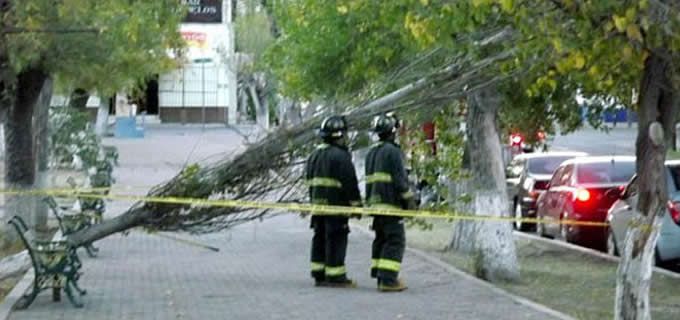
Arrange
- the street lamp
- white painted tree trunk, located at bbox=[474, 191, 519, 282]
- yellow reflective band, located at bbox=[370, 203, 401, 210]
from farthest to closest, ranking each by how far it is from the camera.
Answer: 1. the street lamp
2. white painted tree trunk, located at bbox=[474, 191, 519, 282]
3. yellow reflective band, located at bbox=[370, 203, 401, 210]

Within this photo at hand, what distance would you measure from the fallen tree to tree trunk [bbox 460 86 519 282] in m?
1.53

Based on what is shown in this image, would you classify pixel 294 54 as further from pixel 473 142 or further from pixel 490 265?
pixel 490 265

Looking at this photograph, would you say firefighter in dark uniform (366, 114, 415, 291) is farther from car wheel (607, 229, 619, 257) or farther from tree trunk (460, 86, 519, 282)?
car wheel (607, 229, 619, 257)

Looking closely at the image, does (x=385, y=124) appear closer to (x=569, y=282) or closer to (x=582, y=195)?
(x=569, y=282)

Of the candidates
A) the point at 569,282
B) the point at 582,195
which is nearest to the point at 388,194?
the point at 569,282

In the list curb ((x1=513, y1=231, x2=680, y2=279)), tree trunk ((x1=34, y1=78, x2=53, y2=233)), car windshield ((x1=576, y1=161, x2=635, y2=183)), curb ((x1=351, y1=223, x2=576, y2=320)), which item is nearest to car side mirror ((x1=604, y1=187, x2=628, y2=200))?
car windshield ((x1=576, y1=161, x2=635, y2=183))

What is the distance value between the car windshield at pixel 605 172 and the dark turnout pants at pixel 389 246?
28.5ft

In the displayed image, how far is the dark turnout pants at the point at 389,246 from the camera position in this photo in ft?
50.2

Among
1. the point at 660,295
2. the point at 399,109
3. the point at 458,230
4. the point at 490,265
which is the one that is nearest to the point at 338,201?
the point at 399,109

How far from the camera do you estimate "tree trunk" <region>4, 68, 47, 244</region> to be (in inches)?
853

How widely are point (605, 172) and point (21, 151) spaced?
9152mm

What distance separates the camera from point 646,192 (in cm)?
1129

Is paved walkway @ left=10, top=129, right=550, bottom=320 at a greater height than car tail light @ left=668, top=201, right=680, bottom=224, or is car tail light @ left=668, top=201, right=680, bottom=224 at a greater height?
car tail light @ left=668, top=201, right=680, bottom=224

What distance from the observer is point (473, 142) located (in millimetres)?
18469
